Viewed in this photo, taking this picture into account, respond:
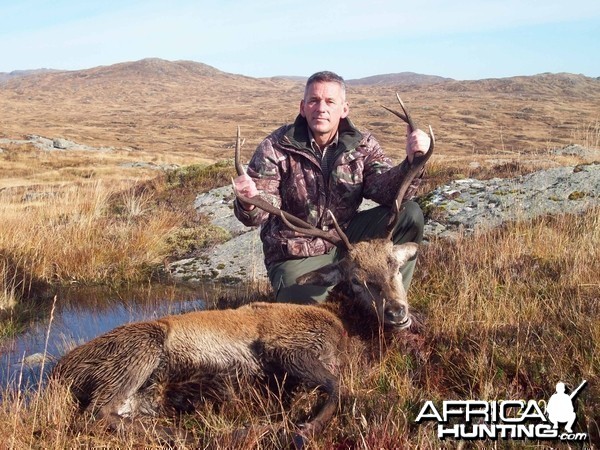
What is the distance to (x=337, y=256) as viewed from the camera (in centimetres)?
567

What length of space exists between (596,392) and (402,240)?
262cm

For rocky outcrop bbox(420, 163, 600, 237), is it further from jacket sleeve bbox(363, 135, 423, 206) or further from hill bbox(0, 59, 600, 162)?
hill bbox(0, 59, 600, 162)

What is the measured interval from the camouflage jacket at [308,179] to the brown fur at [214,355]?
1.37m

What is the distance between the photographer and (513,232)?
7465mm

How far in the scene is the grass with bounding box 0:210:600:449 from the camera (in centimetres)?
351

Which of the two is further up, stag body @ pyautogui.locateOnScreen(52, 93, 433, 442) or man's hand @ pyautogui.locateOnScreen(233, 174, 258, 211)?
man's hand @ pyautogui.locateOnScreen(233, 174, 258, 211)

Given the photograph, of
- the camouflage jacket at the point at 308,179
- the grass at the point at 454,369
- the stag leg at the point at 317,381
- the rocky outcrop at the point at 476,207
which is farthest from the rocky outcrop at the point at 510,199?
the stag leg at the point at 317,381

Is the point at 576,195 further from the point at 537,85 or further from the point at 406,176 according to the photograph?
the point at 537,85

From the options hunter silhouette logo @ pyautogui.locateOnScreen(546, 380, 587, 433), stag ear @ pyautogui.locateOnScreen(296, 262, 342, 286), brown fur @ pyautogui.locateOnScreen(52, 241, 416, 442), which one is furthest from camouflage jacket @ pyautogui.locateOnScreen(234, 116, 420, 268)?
hunter silhouette logo @ pyautogui.locateOnScreen(546, 380, 587, 433)

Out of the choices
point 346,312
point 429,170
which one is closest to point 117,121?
point 429,170

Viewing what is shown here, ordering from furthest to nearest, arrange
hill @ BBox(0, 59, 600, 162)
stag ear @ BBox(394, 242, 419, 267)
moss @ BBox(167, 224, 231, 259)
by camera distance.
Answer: hill @ BBox(0, 59, 600, 162), moss @ BBox(167, 224, 231, 259), stag ear @ BBox(394, 242, 419, 267)

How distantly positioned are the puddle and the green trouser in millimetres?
1313

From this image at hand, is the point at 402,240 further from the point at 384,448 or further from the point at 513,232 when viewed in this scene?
the point at 384,448
